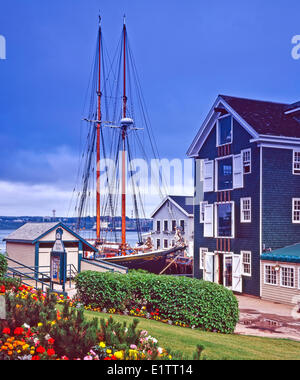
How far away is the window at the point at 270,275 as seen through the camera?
27953mm

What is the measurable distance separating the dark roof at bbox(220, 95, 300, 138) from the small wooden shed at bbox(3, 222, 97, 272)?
14.0 m

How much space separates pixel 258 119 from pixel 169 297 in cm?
1929

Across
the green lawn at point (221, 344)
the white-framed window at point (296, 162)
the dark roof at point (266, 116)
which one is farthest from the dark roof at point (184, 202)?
the green lawn at point (221, 344)

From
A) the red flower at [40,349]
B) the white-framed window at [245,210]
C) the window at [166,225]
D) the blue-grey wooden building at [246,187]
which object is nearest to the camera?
the red flower at [40,349]

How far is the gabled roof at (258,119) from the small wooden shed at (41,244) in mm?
12678

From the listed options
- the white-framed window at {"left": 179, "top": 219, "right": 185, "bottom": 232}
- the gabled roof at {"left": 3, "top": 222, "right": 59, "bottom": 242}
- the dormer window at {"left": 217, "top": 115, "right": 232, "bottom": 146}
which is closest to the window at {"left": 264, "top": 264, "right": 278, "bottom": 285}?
the dormer window at {"left": 217, "top": 115, "right": 232, "bottom": 146}

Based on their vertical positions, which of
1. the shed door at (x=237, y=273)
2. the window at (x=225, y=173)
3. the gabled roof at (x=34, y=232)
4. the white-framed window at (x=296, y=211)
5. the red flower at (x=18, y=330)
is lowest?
the shed door at (x=237, y=273)

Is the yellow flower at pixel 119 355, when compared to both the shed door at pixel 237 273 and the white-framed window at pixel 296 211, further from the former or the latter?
the white-framed window at pixel 296 211

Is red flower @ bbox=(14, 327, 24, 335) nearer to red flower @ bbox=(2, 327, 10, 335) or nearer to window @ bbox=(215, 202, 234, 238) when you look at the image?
red flower @ bbox=(2, 327, 10, 335)

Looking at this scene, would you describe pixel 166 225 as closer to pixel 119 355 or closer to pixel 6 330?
pixel 6 330

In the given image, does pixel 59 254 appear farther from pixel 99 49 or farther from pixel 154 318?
pixel 99 49

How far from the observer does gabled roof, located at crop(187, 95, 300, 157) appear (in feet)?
97.6
